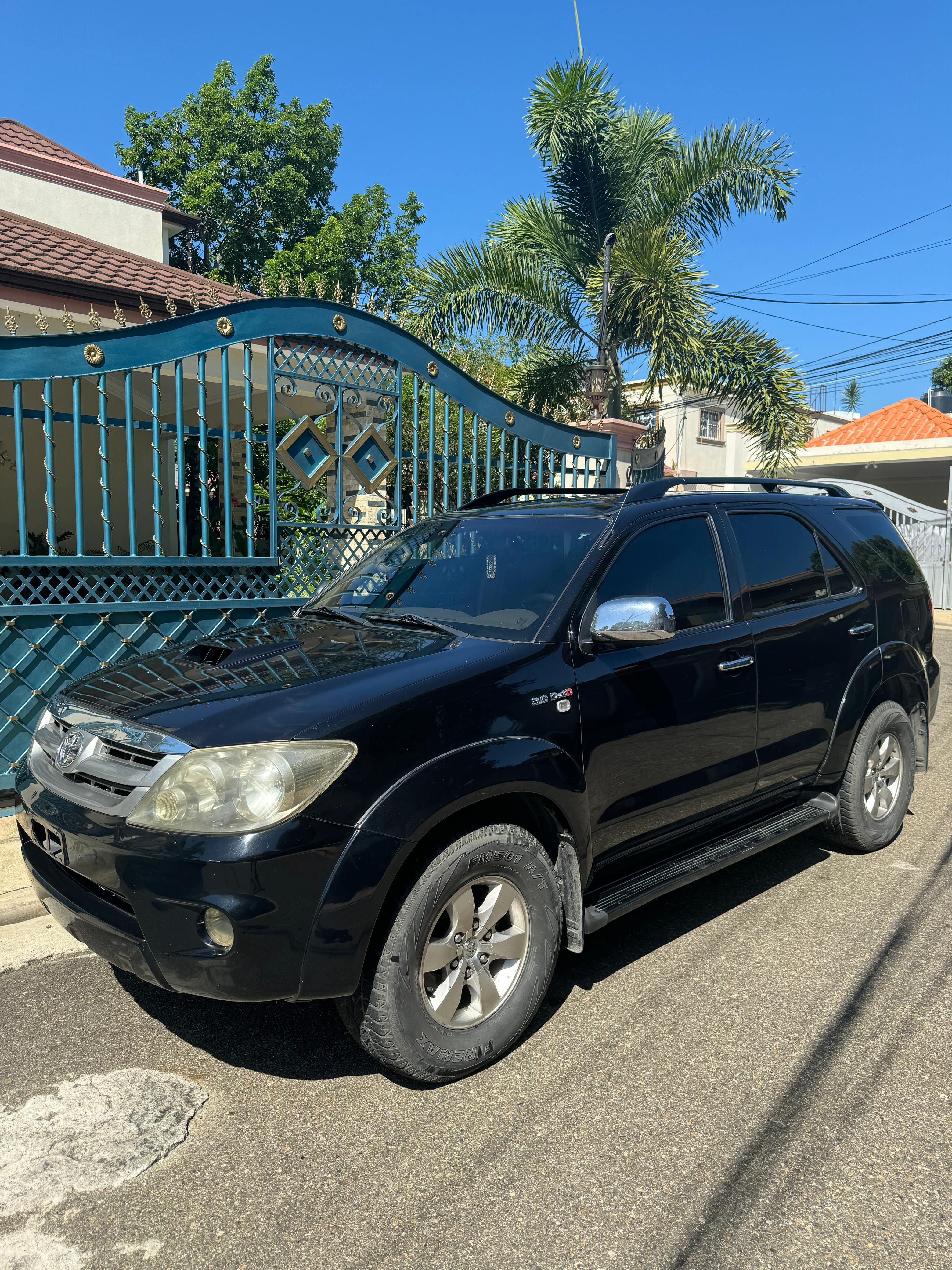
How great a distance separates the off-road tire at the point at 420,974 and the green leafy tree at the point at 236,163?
32.1m

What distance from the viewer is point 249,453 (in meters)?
6.07

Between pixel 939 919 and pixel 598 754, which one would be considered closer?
pixel 598 754

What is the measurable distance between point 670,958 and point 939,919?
1.31m

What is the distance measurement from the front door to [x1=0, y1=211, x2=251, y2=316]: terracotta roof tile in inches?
245

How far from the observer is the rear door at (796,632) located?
13.2 feet

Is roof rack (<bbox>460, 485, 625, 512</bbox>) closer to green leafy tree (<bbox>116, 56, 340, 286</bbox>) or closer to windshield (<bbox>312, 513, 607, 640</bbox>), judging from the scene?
windshield (<bbox>312, 513, 607, 640</bbox>)

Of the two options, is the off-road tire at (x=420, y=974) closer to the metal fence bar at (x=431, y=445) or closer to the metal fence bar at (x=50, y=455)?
the metal fence bar at (x=50, y=455)

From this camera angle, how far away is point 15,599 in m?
5.16

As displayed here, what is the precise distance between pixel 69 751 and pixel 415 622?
130 centimetres

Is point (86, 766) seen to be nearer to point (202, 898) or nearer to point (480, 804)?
point (202, 898)

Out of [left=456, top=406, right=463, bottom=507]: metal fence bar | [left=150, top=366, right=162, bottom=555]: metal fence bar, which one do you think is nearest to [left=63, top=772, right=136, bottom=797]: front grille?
[left=150, top=366, right=162, bottom=555]: metal fence bar

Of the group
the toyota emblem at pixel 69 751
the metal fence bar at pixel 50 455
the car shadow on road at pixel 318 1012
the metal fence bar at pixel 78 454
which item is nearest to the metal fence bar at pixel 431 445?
the metal fence bar at pixel 78 454

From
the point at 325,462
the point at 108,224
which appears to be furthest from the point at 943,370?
the point at 325,462

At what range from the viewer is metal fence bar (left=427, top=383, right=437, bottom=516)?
7.15m
